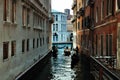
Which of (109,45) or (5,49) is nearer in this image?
(5,49)

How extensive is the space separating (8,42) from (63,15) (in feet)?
201

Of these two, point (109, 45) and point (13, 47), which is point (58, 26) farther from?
point (13, 47)

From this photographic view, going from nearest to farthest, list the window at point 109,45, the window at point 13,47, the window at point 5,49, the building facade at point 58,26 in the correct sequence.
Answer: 1. the window at point 5,49
2. the window at point 13,47
3. the window at point 109,45
4. the building facade at point 58,26

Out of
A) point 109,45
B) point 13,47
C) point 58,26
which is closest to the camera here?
point 13,47

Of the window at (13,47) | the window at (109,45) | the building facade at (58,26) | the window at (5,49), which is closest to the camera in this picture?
the window at (5,49)

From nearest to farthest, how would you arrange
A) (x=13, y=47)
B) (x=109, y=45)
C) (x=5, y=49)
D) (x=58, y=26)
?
(x=5, y=49) → (x=13, y=47) → (x=109, y=45) → (x=58, y=26)

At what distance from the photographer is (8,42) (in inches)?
584

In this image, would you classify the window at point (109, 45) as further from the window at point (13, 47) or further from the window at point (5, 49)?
the window at point (5, 49)

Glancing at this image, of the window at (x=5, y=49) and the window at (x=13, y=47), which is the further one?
the window at (x=13, y=47)

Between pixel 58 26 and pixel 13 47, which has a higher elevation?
pixel 58 26

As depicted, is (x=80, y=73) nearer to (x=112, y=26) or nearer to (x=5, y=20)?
(x=112, y=26)

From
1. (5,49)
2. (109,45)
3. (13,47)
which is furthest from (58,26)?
(5,49)

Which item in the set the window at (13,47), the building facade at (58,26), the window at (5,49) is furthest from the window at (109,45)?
the building facade at (58,26)

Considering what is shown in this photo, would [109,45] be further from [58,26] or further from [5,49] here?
[58,26]
